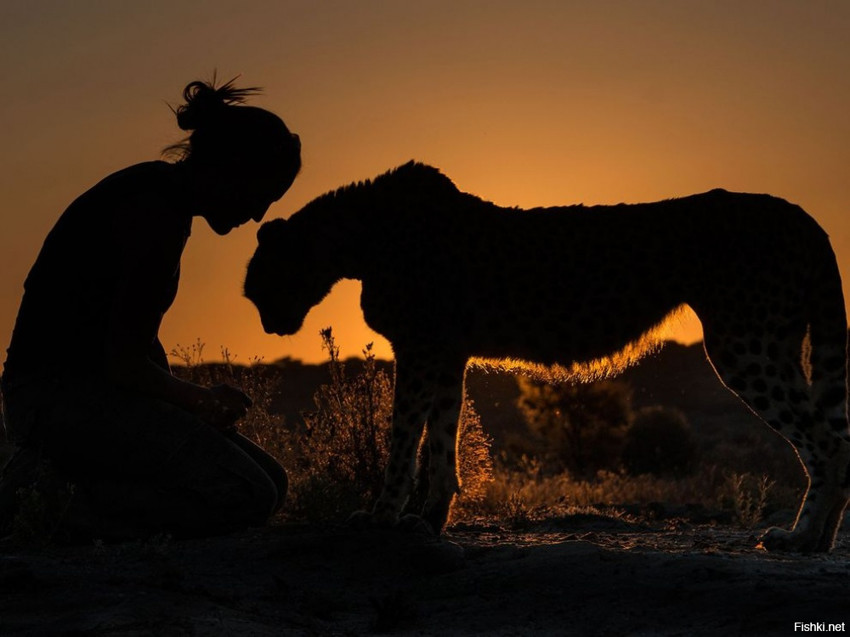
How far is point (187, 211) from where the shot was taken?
5953mm

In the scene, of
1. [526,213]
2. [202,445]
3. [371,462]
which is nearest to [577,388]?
→ [371,462]

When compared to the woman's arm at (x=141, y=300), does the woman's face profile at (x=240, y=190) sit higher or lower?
higher

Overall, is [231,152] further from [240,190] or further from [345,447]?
[345,447]

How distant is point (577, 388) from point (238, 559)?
59.2ft

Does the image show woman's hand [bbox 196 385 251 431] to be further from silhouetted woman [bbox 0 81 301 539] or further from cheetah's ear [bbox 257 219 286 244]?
cheetah's ear [bbox 257 219 286 244]

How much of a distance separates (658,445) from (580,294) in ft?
54.0

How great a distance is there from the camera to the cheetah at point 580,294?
6.60 m

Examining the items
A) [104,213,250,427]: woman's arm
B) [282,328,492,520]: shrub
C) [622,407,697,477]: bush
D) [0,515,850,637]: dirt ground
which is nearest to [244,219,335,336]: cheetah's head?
[282,328,492,520]: shrub

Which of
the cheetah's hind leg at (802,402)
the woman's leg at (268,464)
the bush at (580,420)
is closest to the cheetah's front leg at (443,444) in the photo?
the woman's leg at (268,464)

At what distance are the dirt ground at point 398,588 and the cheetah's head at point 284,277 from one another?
1847mm

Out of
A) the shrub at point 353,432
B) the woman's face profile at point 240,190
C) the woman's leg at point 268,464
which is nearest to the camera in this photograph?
the woman's face profile at point 240,190

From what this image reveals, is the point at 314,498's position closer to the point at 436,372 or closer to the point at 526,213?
the point at 436,372

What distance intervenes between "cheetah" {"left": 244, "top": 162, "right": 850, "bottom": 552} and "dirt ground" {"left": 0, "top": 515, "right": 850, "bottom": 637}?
0.79 meters

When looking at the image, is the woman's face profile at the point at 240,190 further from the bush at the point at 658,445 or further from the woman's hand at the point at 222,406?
the bush at the point at 658,445
